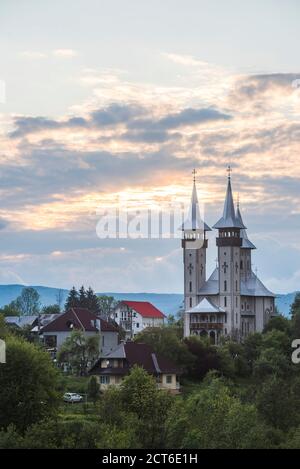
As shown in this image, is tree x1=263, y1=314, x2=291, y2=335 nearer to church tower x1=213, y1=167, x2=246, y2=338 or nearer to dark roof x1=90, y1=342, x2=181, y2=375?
church tower x1=213, y1=167, x2=246, y2=338

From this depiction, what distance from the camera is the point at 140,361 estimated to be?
250ft

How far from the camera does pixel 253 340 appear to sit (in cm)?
9425

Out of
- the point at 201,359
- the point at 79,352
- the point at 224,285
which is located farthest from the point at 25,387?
the point at 224,285

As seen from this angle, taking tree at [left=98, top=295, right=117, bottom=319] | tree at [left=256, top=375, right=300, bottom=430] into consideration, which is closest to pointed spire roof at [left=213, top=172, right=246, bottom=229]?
tree at [left=98, top=295, right=117, bottom=319]

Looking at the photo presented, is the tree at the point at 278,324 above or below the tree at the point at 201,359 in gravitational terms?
above

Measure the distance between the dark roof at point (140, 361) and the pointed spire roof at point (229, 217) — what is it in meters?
34.8

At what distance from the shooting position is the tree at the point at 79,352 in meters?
83.9

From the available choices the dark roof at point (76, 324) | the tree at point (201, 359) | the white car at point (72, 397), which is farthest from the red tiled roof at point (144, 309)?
the white car at point (72, 397)

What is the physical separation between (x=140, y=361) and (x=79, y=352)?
9.44 m

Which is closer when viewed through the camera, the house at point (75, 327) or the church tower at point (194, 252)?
the house at point (75, 327)

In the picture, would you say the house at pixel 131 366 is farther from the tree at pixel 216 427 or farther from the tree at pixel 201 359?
the tree at pixel 216 427

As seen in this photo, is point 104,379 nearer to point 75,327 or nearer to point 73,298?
point 75,327

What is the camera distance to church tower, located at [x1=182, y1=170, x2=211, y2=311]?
113m
